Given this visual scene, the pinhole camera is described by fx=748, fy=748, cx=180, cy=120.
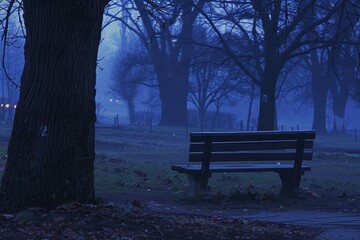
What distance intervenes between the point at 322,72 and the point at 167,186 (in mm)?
45652

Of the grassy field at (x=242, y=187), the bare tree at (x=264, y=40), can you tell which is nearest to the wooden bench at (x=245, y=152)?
the grassy field at (x=242, y=187)

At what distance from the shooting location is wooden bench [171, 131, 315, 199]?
10.9m

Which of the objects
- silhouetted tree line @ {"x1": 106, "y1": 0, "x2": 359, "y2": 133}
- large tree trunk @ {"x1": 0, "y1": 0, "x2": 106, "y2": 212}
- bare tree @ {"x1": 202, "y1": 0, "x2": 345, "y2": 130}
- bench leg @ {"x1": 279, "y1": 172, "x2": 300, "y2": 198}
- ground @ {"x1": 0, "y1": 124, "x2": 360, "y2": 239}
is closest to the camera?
ground @ {"x1": 0, "y1": 124, "x2": 360, "y2": 239}

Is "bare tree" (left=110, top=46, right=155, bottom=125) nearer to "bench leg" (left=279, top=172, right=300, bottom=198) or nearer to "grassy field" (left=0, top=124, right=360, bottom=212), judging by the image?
"grassy field" (left=0, top=124, right=360, bottom=212)

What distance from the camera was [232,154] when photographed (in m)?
11.0

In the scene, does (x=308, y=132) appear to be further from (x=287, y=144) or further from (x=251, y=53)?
(x=251, y=53)

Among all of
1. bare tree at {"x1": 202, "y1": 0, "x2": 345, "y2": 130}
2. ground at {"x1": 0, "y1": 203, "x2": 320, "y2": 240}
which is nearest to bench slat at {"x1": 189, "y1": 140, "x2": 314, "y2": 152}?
ground at {"x1": 0, "y1": 203, "x2": 320, "y2": 240}

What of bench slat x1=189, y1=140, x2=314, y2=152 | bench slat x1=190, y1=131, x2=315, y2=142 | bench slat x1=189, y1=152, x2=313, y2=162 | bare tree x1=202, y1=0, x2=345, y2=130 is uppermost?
bare tree x1=202, y1=0, x2=345, y2=130

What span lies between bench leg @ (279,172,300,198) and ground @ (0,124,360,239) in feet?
0.51

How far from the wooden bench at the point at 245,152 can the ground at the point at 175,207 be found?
32 centimetres

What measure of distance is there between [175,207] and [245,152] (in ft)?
5.54

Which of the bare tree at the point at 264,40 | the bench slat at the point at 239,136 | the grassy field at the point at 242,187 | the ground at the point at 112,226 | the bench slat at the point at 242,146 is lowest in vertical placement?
the grassy field at the point at 242,187

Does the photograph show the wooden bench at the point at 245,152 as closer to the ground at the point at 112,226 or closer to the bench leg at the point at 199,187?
the bench leg at the point at 199,187

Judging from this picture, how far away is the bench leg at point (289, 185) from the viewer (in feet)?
37.7
